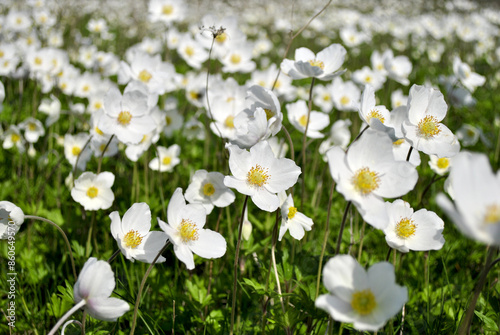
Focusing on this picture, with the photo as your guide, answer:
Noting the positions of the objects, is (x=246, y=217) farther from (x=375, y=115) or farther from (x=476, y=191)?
(x=476, y=191)

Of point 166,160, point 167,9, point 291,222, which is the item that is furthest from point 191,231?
point 167,9

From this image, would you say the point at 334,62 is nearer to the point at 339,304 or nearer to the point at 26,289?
the point at 339,304

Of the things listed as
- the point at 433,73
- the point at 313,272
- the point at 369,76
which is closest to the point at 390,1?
the point at 433,73

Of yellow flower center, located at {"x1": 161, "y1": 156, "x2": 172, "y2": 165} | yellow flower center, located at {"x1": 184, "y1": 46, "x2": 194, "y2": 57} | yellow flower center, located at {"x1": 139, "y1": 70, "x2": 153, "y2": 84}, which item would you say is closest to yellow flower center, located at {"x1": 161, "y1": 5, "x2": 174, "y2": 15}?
yellow flower center, located at {"x1": 184, "y1": 46, "x2": 194, "y2": 57}

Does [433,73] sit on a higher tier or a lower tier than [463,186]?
lower

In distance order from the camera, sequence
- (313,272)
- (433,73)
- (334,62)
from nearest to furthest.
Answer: (313,272) < (334,62) < (433,73)
